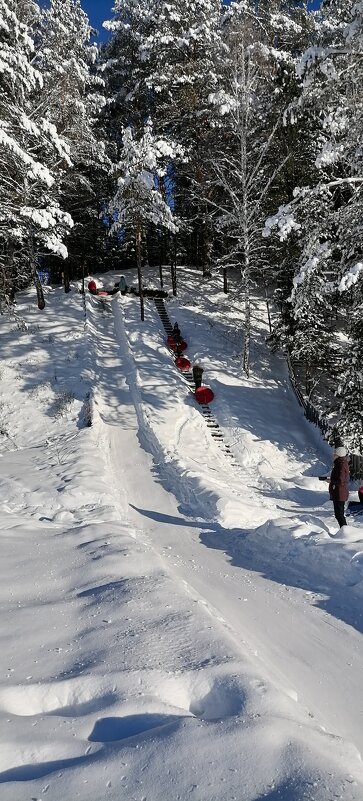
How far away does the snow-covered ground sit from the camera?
2.47 m

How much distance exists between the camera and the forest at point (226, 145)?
11.8 metres

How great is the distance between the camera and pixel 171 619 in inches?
169

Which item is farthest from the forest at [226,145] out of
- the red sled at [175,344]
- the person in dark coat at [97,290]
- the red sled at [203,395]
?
the red sled at [203,395]

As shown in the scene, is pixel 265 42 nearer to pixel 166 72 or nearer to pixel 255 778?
pixel 166 72

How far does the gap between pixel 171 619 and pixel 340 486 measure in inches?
208

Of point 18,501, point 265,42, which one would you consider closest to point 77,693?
point 18,501

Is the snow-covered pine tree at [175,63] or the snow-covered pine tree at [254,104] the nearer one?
the snow-covered pine tree at [254,104]

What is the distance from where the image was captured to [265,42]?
2169 cm

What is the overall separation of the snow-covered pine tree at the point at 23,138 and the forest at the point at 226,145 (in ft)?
0.27

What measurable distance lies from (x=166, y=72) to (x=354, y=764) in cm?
3043

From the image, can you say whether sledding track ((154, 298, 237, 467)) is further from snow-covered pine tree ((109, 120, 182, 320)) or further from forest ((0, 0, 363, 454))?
snow-covered pine tree ((109, 120, 182, 320))

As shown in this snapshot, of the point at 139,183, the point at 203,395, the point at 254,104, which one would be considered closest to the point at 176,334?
the point at 203,395

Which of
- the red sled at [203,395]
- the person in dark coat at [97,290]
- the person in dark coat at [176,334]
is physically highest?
the person in dark coat at [97,290]

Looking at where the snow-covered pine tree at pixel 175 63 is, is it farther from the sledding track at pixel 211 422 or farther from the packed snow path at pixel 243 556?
the packed snow path at pixel 243 556
